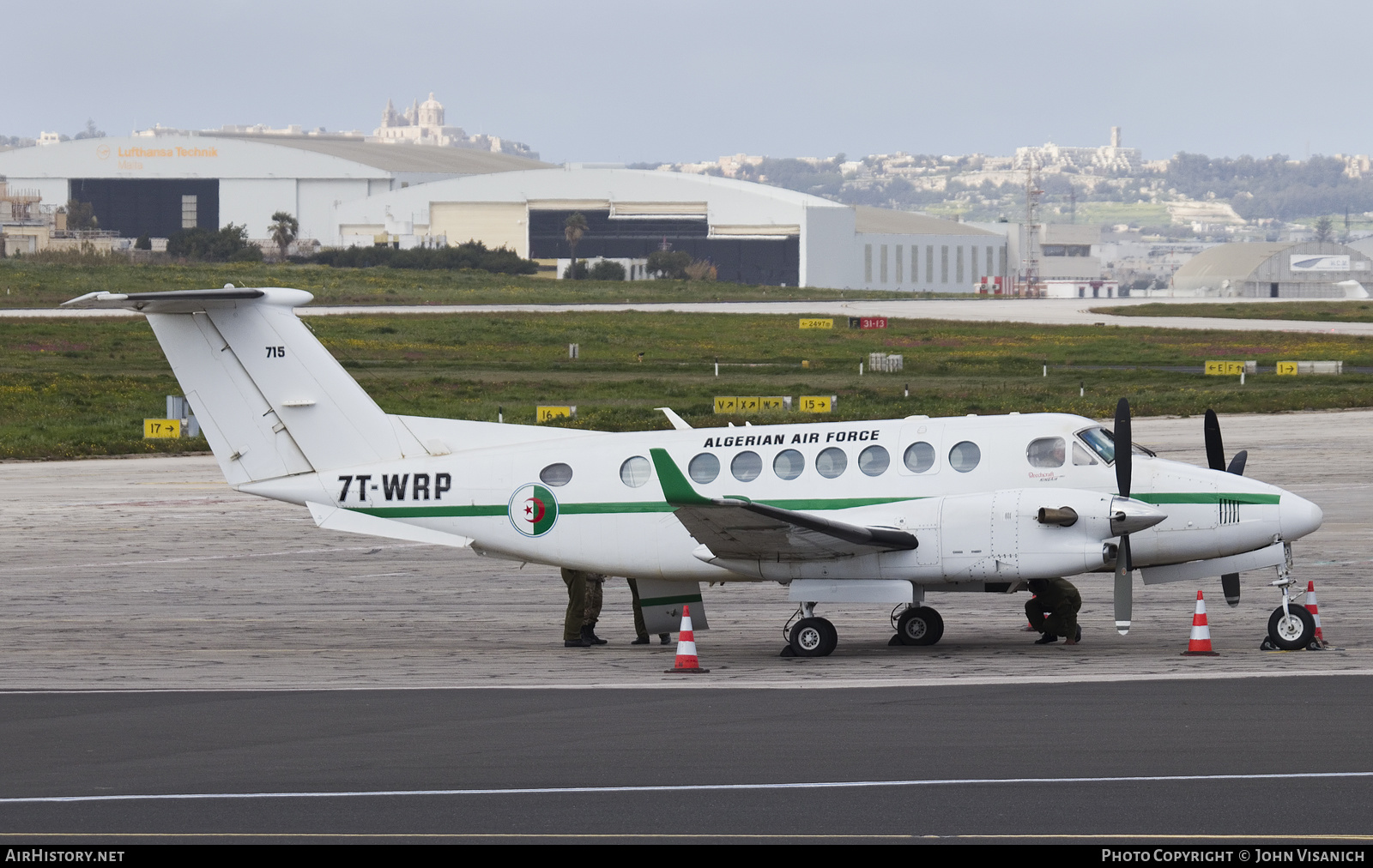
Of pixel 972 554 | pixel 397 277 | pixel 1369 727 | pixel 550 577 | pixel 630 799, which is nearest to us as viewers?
pixel 630 799

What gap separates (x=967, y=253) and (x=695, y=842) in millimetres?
195152

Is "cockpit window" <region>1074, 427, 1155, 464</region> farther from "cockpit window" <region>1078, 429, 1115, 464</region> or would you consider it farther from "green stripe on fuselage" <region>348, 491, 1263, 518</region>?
"green stripe on fuselage" <region>348, 491, 1263, 518</region>

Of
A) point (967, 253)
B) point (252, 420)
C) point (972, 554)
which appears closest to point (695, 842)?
point (972, 554)

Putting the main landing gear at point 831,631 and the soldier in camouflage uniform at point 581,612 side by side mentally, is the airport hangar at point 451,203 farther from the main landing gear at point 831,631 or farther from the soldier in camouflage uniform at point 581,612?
the main landing gear at point 831,631

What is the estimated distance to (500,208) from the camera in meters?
168

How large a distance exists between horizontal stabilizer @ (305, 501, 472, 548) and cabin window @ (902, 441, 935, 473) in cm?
546

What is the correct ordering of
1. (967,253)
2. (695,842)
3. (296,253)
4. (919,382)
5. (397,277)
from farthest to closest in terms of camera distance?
(967,253) < (296,253) < (397,277) < (919,382) < (695,842)

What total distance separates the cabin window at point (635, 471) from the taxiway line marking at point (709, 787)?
7.85m

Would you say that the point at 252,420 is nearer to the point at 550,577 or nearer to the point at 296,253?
the point at 550,577

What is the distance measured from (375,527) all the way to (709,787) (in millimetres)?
9340

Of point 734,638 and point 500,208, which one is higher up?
point 500,208

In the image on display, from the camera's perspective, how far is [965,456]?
17.8 m

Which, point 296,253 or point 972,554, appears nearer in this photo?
point 972,554

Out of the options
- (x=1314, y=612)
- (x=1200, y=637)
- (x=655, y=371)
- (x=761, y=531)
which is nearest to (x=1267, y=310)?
(x=655, y=371)
